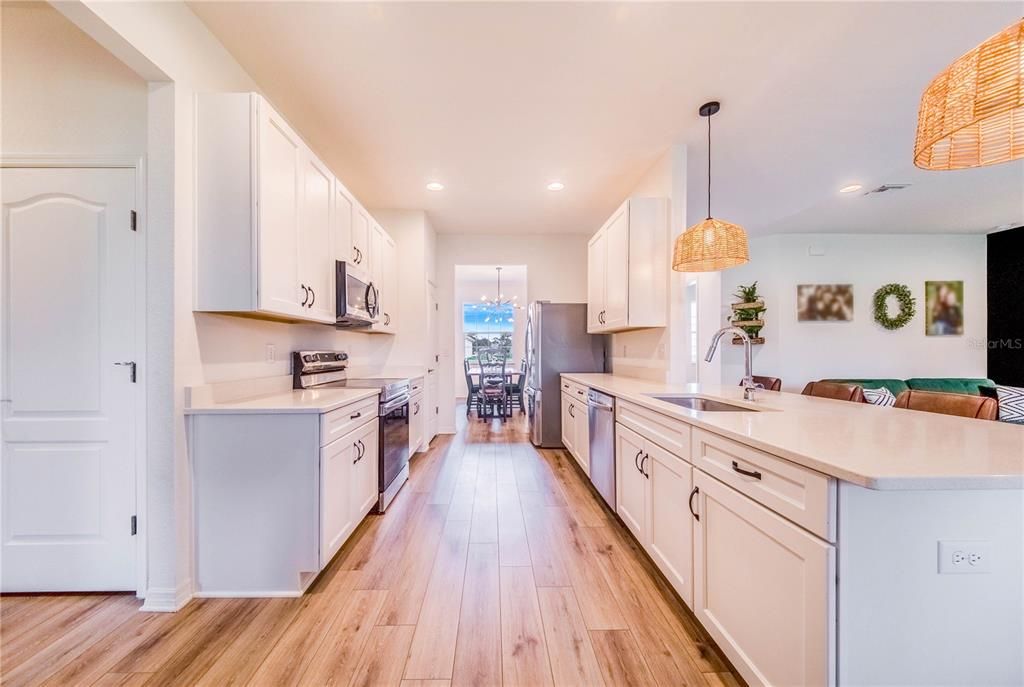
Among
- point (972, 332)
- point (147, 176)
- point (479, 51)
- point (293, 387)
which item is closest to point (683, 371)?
point (479, 51)

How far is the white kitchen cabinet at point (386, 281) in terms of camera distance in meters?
3.50

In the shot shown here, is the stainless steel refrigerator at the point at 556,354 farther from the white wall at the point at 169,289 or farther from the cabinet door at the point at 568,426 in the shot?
the white wall at the point at 169,289

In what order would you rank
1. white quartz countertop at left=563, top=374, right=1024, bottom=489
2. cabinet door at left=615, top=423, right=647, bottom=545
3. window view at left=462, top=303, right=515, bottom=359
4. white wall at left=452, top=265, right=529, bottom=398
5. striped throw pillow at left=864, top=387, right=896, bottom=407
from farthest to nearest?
window view at left=462, top=303, right=515, bottom=359, white wall at left=452, top=265, right=529, bottom=398, striped throw pillow at left=864, top=387, right=896, bottom=407, cabinet door at left=615, top=423, right=647, bottom=545, white quartz countertop at left=563, top=374, right=1024, bottom=489

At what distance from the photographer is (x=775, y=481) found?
103 centimetres

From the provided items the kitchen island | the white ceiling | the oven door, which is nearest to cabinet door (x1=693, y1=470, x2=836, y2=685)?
the kitchen island

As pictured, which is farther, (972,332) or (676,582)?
(972,332)

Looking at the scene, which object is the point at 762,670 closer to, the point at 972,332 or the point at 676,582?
the point at 676,582

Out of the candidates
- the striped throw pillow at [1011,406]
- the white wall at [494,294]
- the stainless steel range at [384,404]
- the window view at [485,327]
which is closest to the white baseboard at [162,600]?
the stainless steel range at [384,404]

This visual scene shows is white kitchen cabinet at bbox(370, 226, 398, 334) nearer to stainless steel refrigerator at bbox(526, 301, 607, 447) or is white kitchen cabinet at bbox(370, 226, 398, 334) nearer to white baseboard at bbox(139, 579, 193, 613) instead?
stainless steel refrigerator at bbox(526, 301, 607, 447)

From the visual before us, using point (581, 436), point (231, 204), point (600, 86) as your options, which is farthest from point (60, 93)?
point (581, 436)

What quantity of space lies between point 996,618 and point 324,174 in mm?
3287

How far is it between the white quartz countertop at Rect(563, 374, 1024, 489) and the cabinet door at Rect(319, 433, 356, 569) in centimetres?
163

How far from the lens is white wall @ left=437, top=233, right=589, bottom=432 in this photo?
5027 millimetres

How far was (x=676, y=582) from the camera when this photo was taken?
1.56 metres
